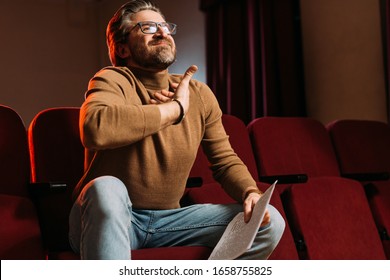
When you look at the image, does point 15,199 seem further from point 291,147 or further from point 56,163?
point 291,147

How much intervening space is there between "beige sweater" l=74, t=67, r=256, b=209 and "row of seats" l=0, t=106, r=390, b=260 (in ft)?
0.47

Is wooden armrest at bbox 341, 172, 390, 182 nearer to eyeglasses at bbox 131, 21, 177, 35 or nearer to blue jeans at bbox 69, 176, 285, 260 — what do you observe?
blue jeans at bbox 69, 176, 285, 260

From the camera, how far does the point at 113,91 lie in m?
1.20

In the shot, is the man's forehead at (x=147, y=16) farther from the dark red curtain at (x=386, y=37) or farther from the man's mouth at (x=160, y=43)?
the dark red curtain at (x=386, y=37)

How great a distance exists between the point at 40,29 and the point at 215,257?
3.74 m

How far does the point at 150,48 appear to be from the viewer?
1.33m

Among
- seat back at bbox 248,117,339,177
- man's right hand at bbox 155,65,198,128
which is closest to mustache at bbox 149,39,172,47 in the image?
man's right hand at bbox 155,65,198,128

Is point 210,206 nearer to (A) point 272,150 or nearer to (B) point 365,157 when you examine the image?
(A) point 272,150

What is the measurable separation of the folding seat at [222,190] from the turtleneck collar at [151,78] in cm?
38

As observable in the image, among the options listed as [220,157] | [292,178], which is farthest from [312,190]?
[220,157]

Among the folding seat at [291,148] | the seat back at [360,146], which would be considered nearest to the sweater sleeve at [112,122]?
the folding seat at [291,148]

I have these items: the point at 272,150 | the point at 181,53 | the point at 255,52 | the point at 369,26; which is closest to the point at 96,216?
the point at 272,150

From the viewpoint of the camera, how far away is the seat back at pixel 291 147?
77.1 inches

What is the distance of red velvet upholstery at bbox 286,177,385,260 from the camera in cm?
169
